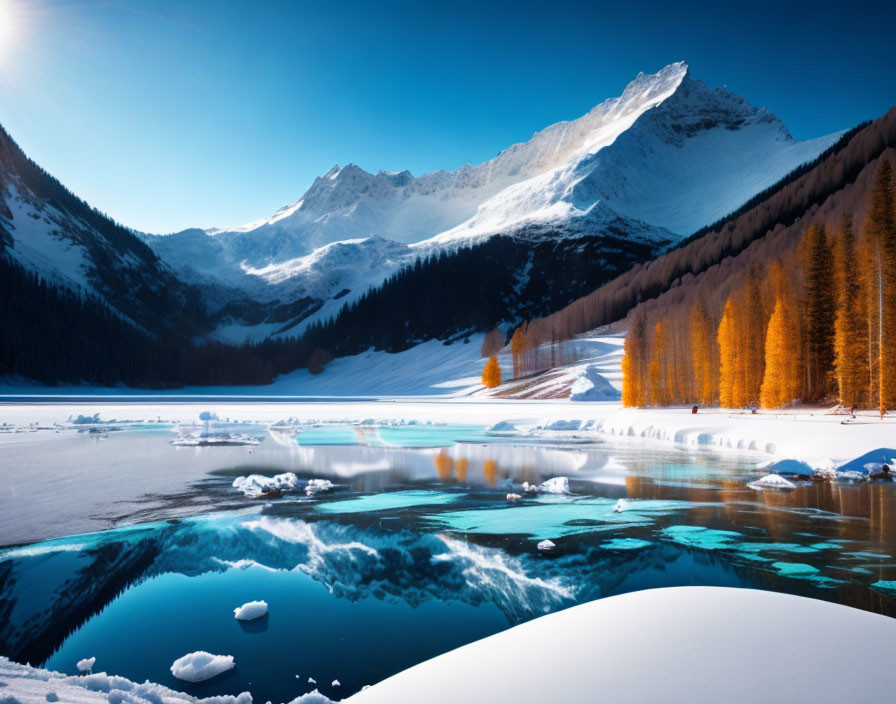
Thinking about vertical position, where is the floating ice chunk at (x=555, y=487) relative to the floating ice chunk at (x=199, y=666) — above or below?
above

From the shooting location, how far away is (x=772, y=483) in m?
19.0

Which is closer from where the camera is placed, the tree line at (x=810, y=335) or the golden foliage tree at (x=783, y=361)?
the tree line at (x=810, y=335)

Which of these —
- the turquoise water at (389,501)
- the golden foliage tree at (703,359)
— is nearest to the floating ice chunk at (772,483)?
the turquoise water at (389,501)

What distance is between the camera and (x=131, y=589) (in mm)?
9625

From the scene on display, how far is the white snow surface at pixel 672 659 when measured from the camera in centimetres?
394

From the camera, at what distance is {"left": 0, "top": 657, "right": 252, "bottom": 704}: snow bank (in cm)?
493

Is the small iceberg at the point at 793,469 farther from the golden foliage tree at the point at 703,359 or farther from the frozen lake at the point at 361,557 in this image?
the golden foliage tree at the point at 703,359

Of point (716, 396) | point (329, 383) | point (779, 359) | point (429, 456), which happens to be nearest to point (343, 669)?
point (429, 456)

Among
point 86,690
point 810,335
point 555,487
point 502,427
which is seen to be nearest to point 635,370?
point 810,335

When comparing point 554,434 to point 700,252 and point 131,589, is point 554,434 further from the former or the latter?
point 700,252

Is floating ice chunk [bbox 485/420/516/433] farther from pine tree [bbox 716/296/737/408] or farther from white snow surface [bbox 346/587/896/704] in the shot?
white snow surface [bbox 346/587/896/704]

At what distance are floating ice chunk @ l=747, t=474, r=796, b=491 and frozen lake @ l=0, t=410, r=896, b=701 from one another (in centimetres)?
66

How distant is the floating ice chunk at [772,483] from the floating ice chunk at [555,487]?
6.47m

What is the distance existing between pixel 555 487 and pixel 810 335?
40.4 metres
